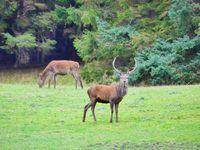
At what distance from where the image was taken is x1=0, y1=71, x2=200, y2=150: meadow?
48.2 feet

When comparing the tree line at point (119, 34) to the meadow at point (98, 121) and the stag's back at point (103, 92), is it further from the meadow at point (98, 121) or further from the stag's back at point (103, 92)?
the stag's back at point (103, 92)

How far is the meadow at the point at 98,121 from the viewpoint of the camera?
14.7 meters

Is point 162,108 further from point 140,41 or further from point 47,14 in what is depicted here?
point 47,14

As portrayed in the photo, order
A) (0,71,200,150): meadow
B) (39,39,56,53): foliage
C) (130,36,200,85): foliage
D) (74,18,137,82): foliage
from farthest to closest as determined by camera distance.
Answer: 1. (39,39,56,53): foliage
2. (74,18,137,82): foliage
3. (130,36,200,85): foliage
4. (0,71,200,150): meadow

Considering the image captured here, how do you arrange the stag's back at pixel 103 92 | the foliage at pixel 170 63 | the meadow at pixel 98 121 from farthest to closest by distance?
the foliage at pixel 170 63 → the stag's back at pixel 103 92 → the meadow at pixel 98 121

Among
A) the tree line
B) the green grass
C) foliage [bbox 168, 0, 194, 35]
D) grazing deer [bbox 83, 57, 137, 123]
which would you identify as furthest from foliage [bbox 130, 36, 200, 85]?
grazing deer [bbox 83, 57, 137, 123]

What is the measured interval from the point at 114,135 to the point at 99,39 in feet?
65.7

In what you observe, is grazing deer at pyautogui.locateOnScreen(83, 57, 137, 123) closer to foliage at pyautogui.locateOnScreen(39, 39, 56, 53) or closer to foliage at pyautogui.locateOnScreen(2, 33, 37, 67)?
foliage at pyautogui.locateOnScreen(2, 33, 37, 67)

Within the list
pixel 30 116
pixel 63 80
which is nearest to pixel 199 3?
pixel 63 80

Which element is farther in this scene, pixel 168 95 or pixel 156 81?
pixel 156 81

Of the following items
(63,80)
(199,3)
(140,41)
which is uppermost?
(199,3)

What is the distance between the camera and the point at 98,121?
17.6 metres

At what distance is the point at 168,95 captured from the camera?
71.9 feet

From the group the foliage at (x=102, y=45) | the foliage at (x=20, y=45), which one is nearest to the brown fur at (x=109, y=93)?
the foliage at (x=102, y=45)
